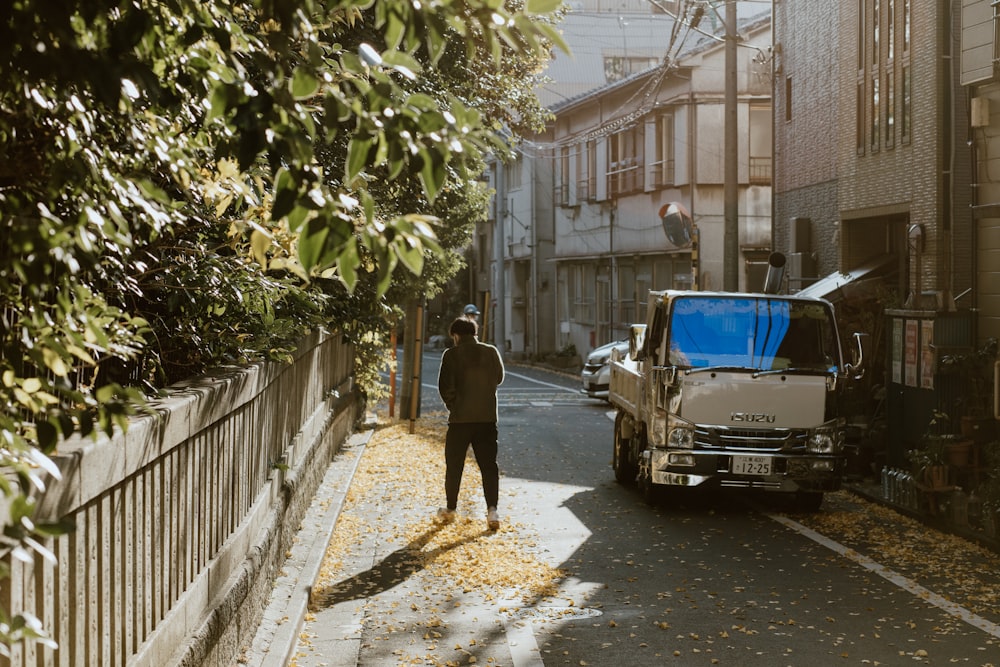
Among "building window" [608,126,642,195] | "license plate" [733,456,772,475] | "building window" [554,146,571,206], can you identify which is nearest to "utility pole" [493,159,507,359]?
"building window" [554,146,571,206]

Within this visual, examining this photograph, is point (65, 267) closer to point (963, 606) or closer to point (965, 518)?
point (963, 606)

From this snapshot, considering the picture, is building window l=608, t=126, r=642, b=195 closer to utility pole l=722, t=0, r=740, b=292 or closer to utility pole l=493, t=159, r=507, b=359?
utility pole l=493, t=159, r=507, b=359

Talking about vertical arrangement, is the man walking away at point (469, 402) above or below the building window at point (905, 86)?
below

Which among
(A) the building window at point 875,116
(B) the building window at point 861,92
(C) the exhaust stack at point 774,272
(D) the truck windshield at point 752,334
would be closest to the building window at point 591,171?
(C) the exhaust stack at point 774,272

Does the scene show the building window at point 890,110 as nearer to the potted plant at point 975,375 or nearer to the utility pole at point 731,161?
the utility pole at point 731,161

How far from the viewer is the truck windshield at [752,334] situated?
13.0 metres

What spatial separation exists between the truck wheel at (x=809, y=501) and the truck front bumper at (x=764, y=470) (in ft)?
1.99

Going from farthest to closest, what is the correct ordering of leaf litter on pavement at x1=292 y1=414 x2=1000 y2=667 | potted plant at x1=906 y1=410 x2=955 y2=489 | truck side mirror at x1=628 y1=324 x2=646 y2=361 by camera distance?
truck side mirror at x1=628 y1=324 x2=646 y2=361 → potted plant at x1=906 y1=410 x2=955 y2=489 → leaf litter on pavement at x1=292 y1=414 x2=1000 y2=667

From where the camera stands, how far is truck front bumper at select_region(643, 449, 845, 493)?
12688 millimetres

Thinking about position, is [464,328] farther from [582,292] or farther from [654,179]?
[582,292]

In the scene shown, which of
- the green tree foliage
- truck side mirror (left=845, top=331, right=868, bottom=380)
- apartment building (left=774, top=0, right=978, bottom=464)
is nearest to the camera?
the green tree foliage

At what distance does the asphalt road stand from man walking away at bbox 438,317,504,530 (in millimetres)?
907

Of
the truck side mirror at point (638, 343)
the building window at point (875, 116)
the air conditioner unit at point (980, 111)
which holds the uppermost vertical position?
the building window at point (875, 116)

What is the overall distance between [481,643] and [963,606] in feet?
11.6
